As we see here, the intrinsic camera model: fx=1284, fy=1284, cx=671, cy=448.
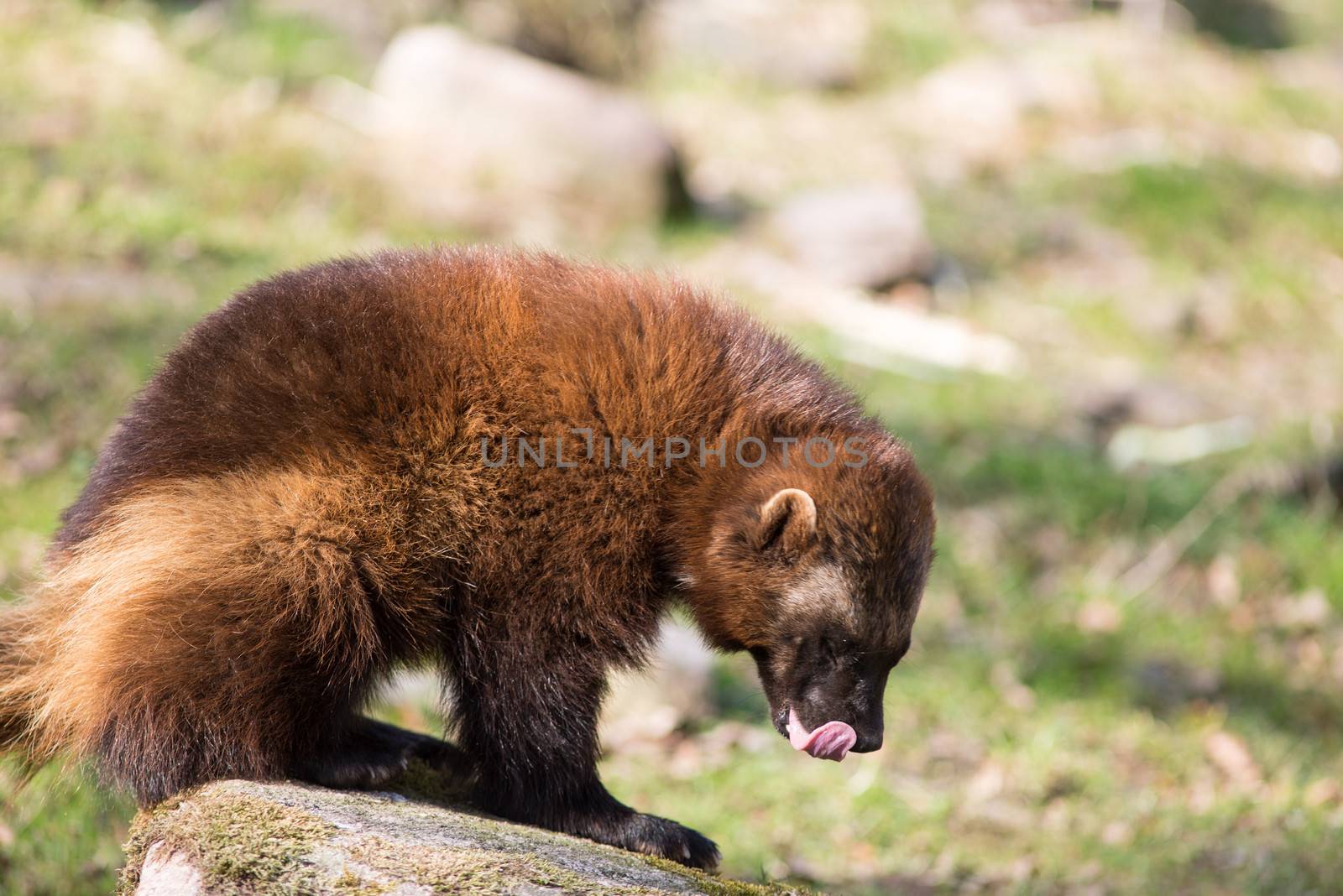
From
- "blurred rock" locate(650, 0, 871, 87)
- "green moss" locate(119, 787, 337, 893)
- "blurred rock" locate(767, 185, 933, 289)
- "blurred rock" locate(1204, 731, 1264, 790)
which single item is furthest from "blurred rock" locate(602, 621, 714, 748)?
"blurred rock" locate(650, 0, 871, 87)

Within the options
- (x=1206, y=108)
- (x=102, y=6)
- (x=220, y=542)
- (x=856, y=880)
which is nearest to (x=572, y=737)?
(x=220, y=542)

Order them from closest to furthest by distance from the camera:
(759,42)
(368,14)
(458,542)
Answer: (458,542)
(368,14)
(759,42)

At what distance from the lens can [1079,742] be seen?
6.23 metres

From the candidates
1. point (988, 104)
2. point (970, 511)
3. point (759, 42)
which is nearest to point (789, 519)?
point (970, 511)

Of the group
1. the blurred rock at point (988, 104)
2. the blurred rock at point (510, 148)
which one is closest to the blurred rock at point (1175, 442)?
the blurred rock at point (510, 148)

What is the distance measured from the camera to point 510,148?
31.9 feet

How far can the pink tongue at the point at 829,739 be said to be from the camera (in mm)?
3406

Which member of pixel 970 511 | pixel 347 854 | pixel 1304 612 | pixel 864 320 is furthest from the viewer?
pixel 864 320

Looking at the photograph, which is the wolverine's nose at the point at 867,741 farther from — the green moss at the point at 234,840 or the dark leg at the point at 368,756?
the green moss at the point at 234,840

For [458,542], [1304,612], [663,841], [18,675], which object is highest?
[458,542]

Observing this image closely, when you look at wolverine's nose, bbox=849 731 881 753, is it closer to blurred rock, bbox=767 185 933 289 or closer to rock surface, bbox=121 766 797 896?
rock surface, bbox=121 766 797 896

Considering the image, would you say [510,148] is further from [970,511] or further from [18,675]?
[18,675]

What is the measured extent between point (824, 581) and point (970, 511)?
14.2 ft

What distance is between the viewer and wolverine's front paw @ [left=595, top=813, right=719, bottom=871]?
3.37 metres
